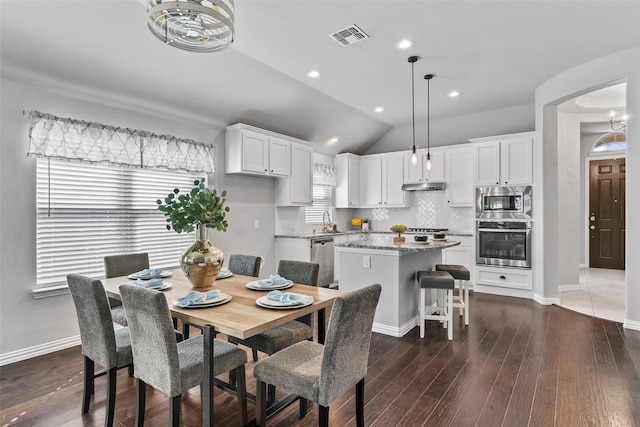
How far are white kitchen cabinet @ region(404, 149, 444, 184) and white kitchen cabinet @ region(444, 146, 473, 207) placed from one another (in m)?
0.10

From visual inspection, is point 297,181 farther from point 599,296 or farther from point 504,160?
point 599,296

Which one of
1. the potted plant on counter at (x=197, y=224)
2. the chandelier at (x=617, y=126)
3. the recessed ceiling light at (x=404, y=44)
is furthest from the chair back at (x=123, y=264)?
the chandelier at (x=617, y=126)

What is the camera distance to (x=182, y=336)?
2.72 m

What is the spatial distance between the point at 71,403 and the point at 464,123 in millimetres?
6360

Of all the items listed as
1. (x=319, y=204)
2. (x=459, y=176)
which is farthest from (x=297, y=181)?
(x=459, y=176)

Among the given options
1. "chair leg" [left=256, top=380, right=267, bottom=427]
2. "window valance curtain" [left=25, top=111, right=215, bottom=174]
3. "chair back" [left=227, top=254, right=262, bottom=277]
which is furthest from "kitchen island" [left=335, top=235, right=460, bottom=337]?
"window valance curtain" [left=25, top=111, right=215, bottom=174]

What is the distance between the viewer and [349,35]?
3248mm

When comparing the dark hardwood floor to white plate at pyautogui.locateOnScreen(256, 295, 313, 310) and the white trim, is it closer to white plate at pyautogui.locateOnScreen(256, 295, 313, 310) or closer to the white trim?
the white trim

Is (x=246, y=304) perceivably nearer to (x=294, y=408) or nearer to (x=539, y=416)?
(x=294, y=408)

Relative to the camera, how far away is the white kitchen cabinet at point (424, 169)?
6.04 metres

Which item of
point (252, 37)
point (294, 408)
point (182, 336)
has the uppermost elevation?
point (252, 37)

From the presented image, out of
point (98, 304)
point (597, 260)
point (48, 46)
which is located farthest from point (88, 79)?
point (597, 260)

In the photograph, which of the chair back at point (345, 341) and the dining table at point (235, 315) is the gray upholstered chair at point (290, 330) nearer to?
the dining table at point (235, 315)

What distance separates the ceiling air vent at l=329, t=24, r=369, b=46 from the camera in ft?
10.3
